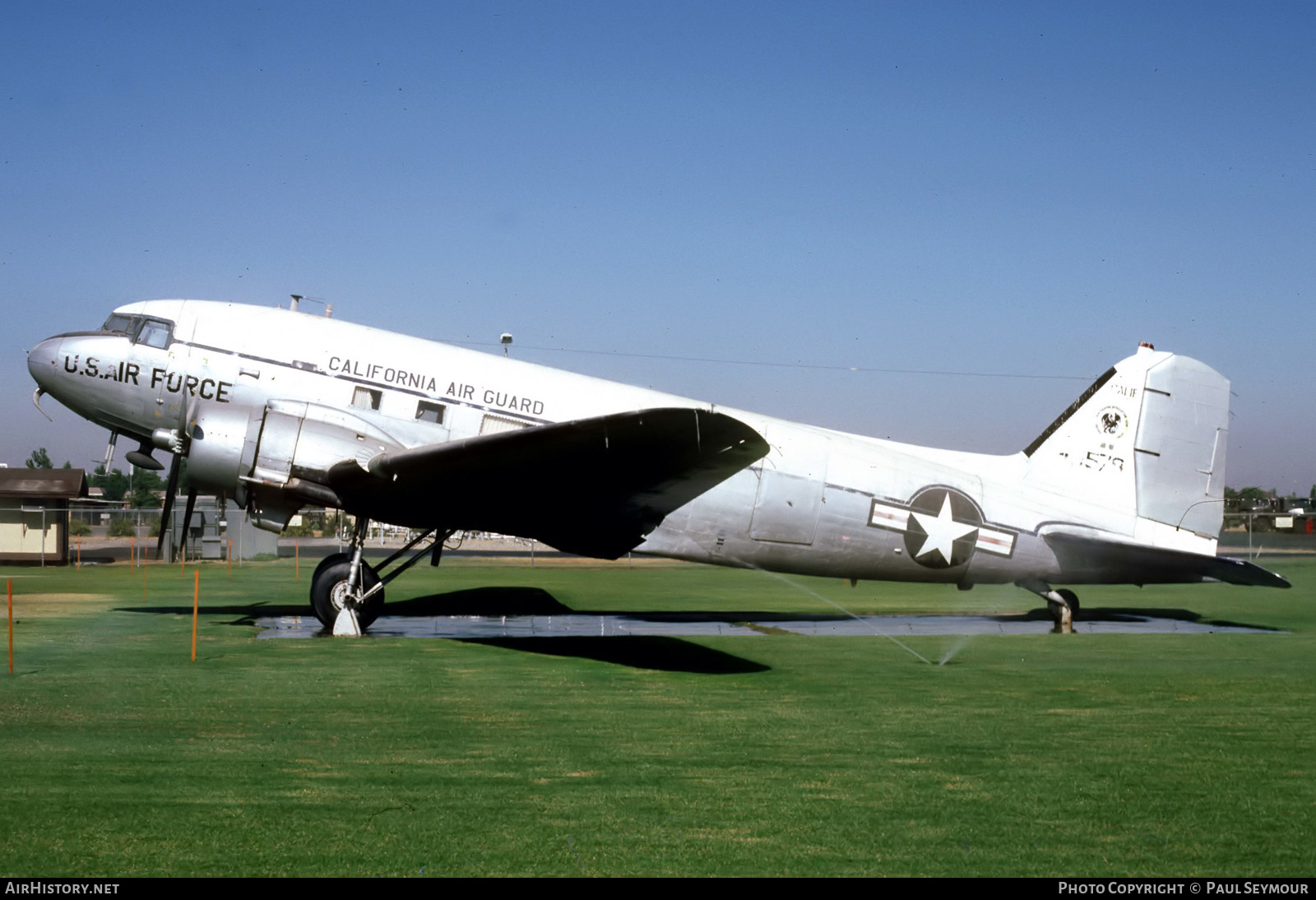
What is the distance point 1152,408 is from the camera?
56.7 ft

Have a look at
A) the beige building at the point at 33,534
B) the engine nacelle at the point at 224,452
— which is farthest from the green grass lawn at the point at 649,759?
the beige building at the point at 33,534

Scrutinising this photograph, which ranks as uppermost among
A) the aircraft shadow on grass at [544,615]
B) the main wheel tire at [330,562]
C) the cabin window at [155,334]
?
the cabin window at [155,334]

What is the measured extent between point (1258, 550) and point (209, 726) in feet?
138

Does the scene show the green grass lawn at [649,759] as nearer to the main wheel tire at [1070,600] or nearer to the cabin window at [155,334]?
the main wheel tire at [1070,600]

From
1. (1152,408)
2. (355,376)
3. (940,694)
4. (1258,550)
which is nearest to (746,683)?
(940,694)

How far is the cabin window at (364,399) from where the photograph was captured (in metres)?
15.2

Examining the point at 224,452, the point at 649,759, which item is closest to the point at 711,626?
the point at 224,452

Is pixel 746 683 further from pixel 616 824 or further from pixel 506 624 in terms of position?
pixel 506 624

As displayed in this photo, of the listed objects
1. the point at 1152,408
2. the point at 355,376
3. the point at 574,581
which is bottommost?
the point at 574,581

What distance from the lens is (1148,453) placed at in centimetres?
1725

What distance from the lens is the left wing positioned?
37.0ft

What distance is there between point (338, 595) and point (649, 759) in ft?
28.8

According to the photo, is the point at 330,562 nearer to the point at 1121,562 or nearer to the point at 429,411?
the point at 429,411

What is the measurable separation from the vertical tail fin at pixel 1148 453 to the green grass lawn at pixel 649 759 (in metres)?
3.10
